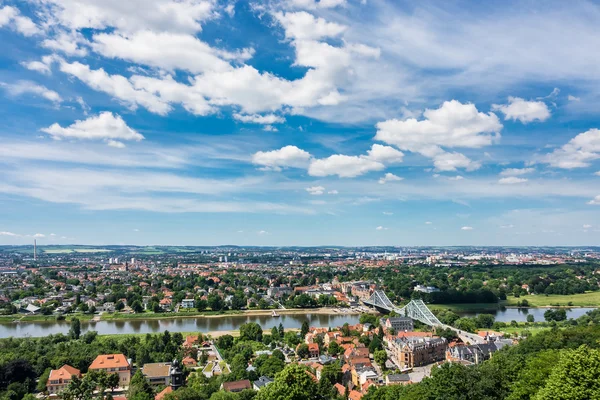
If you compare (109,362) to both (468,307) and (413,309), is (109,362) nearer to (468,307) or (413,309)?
(413,309)

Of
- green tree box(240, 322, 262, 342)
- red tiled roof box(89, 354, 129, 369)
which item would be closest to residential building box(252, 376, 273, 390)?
red tiled roof box(89, 354, 129, 369)

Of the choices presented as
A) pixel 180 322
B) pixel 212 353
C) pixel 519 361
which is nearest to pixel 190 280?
pixel 180 322

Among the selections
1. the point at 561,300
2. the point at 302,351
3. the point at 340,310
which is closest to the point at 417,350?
the point at 302,351

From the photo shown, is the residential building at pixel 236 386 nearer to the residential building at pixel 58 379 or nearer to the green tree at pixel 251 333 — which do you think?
the residential building at pixel 58 379

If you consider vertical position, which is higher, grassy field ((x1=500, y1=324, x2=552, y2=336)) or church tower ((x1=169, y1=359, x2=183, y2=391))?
church tower ((x1=169, y1=359, x2=183, y2=391))

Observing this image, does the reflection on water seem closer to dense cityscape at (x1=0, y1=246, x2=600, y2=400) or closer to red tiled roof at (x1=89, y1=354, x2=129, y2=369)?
dense cityscape at (x1=0, y1=246, x2=600, y2=400)

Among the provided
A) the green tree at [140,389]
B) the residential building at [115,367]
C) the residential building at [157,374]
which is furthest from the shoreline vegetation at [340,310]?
the green tree at [140,389]
